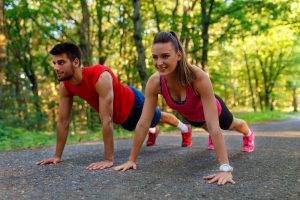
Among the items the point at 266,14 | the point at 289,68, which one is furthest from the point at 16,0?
the point at 289,68

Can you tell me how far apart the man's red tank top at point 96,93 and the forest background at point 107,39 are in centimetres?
312

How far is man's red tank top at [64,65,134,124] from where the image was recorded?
3.93 metres

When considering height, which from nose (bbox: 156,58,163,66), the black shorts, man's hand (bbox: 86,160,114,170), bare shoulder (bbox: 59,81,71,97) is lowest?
man's hand (bbox: 86,160,114,170)

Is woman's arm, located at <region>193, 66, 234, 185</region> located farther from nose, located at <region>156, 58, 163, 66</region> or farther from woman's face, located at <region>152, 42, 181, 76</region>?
nose, located at <region>156, 58, 163, 66</region>

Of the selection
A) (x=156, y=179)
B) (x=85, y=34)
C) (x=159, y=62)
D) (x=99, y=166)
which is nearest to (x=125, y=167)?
(x=99, y=166)

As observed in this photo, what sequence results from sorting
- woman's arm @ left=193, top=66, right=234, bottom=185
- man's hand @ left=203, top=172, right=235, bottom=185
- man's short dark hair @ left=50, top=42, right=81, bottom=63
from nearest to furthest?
man's hand @ left=203, top=172, right=235, bottom=185 < woman's arm @ left=193, top=66, right=234, bottom=185 < man's short dark hair @ left=50, top=42, right=81, bottom=63

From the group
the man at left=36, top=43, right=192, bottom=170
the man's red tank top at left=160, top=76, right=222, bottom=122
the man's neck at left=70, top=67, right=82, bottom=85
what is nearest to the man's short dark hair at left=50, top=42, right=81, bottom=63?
the man at left=36, top=43, right=192, bottom=170

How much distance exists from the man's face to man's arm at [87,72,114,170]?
35cm

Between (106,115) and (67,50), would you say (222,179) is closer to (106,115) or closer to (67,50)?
(106,115)

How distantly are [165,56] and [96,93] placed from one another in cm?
121

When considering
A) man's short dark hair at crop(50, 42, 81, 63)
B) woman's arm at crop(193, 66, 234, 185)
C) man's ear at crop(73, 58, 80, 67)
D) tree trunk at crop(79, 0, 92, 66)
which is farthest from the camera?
tree trunk at crop(79, 0, 92, 66)

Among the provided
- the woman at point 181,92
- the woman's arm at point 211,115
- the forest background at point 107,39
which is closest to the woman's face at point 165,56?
the woman at point 181,92

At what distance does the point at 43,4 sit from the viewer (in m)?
13.9

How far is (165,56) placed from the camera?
3.17m
